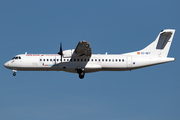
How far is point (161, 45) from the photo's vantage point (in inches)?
1350

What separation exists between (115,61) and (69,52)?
509cm

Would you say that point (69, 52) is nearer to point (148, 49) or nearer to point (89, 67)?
point (89, 67)

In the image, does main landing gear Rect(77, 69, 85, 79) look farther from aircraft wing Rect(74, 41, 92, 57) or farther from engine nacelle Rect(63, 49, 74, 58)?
engine nacelle Rect(63, 49, 74, 58)

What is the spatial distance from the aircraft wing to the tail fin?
6477 mm

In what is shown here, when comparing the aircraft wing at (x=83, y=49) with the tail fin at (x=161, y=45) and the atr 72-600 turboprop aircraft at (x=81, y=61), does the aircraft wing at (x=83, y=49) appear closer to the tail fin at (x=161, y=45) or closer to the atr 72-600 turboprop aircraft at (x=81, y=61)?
the atr 72-600 turboprop aircraft at (x=81, y=61)

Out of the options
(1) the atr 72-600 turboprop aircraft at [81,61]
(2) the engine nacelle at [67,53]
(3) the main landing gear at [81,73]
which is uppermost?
(2) the engine nacelle at [67,53]

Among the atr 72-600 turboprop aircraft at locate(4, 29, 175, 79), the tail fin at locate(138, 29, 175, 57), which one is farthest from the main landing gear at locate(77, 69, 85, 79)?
the tail fin at locate(138, 29, 175, 57)

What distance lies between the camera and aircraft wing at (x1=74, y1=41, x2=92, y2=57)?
29844 millimetres

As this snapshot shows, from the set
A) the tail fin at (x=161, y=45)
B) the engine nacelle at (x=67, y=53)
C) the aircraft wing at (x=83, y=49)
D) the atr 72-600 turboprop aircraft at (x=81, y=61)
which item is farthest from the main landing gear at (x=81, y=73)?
the tail fin at (x=161, y=45)

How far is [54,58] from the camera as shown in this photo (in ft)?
108

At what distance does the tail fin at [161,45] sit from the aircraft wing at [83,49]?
6.48 metres

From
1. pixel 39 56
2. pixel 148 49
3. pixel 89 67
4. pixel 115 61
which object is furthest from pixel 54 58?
pixel 148 49

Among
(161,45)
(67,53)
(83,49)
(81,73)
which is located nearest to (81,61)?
(81,73)

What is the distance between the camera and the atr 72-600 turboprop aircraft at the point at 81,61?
3250 centimetres
